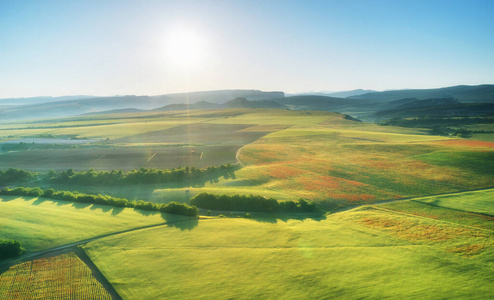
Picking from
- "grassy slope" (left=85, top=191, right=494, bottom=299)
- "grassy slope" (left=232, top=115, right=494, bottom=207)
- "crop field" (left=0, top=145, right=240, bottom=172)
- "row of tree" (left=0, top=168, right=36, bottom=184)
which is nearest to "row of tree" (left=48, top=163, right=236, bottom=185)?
"row of tree" (left=0, top=168, right=36, bottom=184)

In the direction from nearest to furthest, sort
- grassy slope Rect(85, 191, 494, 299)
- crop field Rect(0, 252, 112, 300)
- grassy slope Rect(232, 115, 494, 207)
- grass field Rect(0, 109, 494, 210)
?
crop field Rect(0, 252, 112, 300) < grassy slope Rect(85, 191, 494, 299) < grassy slope Rect(232, 115, 494, 207) < grass field Rect(0, 109, 494, 210)

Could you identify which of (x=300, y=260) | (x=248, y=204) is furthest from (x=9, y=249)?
(x=248, y=204)

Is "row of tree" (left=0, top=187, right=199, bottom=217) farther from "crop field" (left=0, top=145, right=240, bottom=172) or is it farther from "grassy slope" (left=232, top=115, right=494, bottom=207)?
"crop field" (left=0, top=145, right=240, bottom=172)

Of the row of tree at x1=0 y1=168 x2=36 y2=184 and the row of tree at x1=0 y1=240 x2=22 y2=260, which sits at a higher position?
the row of tree at x1=0 y1=168 x2=36 y2=184

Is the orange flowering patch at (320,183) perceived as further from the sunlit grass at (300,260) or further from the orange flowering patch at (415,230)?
the sunlit grass at (300,260)

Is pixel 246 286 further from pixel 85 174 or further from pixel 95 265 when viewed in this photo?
pixel 85 174

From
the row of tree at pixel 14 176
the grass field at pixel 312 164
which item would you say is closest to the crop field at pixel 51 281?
the grass field at pixel 312 164
